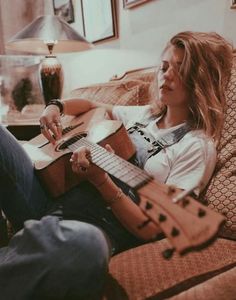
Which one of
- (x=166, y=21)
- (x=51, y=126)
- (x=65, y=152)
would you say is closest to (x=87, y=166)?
(x=65, y=152)

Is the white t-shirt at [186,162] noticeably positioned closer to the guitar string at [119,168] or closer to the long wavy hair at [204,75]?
the long wavy hair at [204,75]

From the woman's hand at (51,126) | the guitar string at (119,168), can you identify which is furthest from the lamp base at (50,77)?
the guitar string at (119,168)

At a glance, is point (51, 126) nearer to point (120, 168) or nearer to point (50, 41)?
point (120, 168)

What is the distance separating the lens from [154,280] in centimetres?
82

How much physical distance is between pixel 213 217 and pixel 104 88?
1412mm

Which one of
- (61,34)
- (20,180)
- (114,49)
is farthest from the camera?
(114,49)

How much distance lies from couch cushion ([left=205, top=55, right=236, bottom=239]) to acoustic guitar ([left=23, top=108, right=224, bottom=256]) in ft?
0.85

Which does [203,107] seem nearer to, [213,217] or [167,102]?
[167,102]

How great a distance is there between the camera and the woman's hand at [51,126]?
4.33 feet

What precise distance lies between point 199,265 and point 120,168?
12.5 inches

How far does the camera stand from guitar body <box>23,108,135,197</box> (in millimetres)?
1083

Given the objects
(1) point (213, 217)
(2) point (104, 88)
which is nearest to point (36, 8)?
(2) point (104, 88)

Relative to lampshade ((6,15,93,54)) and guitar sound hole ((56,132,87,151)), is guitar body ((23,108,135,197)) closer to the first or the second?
guitar sound hole ((56,132,87,151))

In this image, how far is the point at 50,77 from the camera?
219 cm
